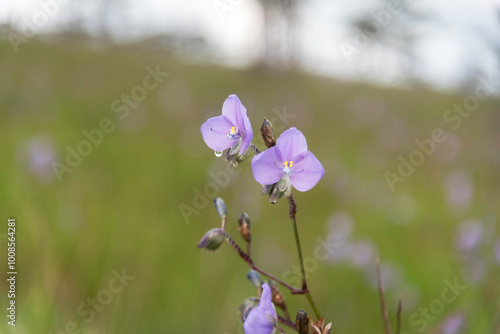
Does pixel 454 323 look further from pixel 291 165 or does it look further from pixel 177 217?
pixel 177 217

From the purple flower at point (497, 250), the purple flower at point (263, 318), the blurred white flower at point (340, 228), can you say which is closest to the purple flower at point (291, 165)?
the purple flower at point (263, 318)

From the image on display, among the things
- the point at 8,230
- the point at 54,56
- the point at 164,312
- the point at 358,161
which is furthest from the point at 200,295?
the point at 54,56

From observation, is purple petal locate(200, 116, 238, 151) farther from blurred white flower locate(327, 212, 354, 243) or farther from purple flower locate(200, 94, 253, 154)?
blurred white flower locate(327, 212, 354, 243)

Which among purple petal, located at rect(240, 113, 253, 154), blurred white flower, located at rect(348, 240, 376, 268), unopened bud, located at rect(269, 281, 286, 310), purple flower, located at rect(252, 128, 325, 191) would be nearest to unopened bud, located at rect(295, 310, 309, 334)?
unopened bud, located at rect(269, 281, 286, 310)

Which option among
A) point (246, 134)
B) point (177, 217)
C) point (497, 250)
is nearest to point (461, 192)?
point (497, 250)

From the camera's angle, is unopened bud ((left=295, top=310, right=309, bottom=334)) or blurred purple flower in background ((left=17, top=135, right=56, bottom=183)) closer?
unopened bud ((left=295, top=310, right=309, bottom=334))

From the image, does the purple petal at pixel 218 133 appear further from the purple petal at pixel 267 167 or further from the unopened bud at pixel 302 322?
the unopened bud at pixel 302 322

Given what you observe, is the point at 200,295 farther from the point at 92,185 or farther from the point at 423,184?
the point at 423,184
